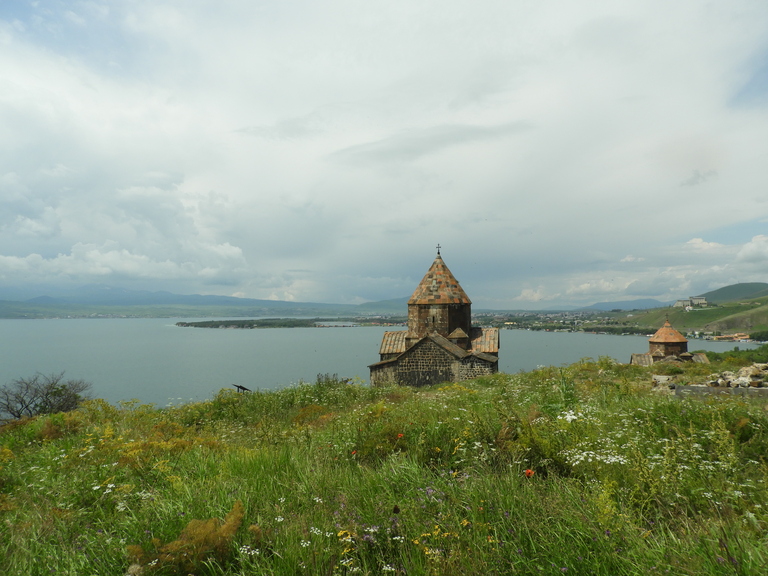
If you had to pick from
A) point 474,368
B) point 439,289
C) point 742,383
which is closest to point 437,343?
point 474,368

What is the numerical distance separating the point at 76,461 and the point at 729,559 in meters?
6.85

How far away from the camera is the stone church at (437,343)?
2291 centimetres

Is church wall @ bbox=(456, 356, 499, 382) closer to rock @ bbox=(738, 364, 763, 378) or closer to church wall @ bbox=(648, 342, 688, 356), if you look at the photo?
rock @ bbox=(738, 364, 763, 378)

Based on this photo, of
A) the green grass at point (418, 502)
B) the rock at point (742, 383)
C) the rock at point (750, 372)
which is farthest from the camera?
the rock at point (750, 372)

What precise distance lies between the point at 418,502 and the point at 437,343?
20.4 m

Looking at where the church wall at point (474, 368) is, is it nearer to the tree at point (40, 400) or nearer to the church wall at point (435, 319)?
the church wall at point (435, 319)

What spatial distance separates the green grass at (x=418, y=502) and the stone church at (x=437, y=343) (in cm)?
1734

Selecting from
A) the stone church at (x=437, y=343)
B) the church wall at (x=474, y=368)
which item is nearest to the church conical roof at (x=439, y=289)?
the stone church at (x=437, y=343)

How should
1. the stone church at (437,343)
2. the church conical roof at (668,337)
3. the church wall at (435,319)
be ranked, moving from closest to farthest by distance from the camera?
the stone church at (437,343)
the church wall at (435,319)
the church conical roof at (668,337)

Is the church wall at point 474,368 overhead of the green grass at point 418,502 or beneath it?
beneath

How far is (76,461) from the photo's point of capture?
17.5 feet

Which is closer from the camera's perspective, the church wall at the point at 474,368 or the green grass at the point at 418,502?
the green grass at the point at 418,502

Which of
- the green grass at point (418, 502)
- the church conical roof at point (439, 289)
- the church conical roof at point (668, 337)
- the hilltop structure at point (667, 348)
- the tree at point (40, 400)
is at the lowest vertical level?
the tree at point (40, 400)

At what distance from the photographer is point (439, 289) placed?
25516mm
